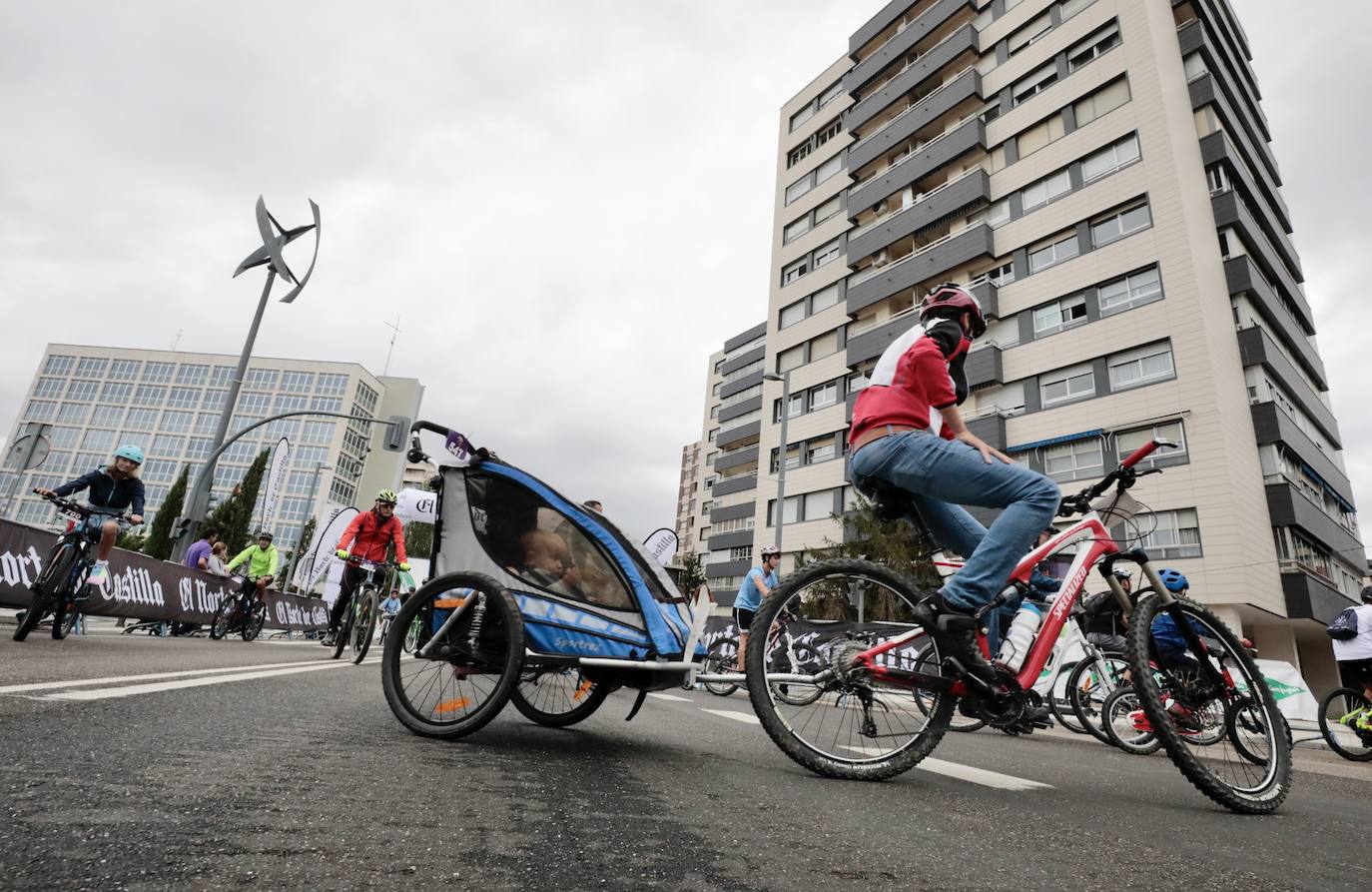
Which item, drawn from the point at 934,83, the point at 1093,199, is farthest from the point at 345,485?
the point at 1093,199

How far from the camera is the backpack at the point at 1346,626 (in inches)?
323

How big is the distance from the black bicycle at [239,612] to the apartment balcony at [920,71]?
1484 inches

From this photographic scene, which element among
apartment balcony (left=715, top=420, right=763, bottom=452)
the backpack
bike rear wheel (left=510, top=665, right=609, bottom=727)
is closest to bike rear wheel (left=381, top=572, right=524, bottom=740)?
bike rear wheel (left=510, top=665, right=609, bottom=727)

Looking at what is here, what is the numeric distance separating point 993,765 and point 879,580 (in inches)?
44.9

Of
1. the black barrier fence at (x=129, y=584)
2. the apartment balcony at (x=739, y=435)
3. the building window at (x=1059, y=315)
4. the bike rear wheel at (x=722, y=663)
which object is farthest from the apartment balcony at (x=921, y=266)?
the black barrier fence at (x=129, y=584)

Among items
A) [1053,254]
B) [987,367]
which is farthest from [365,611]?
[1053,254]

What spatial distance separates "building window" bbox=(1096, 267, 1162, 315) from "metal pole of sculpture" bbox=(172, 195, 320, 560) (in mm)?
26939

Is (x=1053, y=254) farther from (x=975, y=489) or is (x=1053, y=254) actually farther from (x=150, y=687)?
(x=150, y=687)

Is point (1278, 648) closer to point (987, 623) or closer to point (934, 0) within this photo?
point (987, 623)

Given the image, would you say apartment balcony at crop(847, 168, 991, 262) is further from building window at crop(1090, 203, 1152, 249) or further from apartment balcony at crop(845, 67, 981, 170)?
building window at crop(1090, 203, 1152, 249)

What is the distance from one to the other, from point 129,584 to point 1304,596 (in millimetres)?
30822

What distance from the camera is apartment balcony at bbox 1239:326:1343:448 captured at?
83.0 ft

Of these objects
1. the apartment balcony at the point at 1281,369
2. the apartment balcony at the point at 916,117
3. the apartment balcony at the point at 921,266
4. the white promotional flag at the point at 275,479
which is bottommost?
the white promotional flag at the point at 275,479

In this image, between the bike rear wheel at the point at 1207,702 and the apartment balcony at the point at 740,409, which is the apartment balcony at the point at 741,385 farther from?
the bike rear wheel at the point at 1207,702
